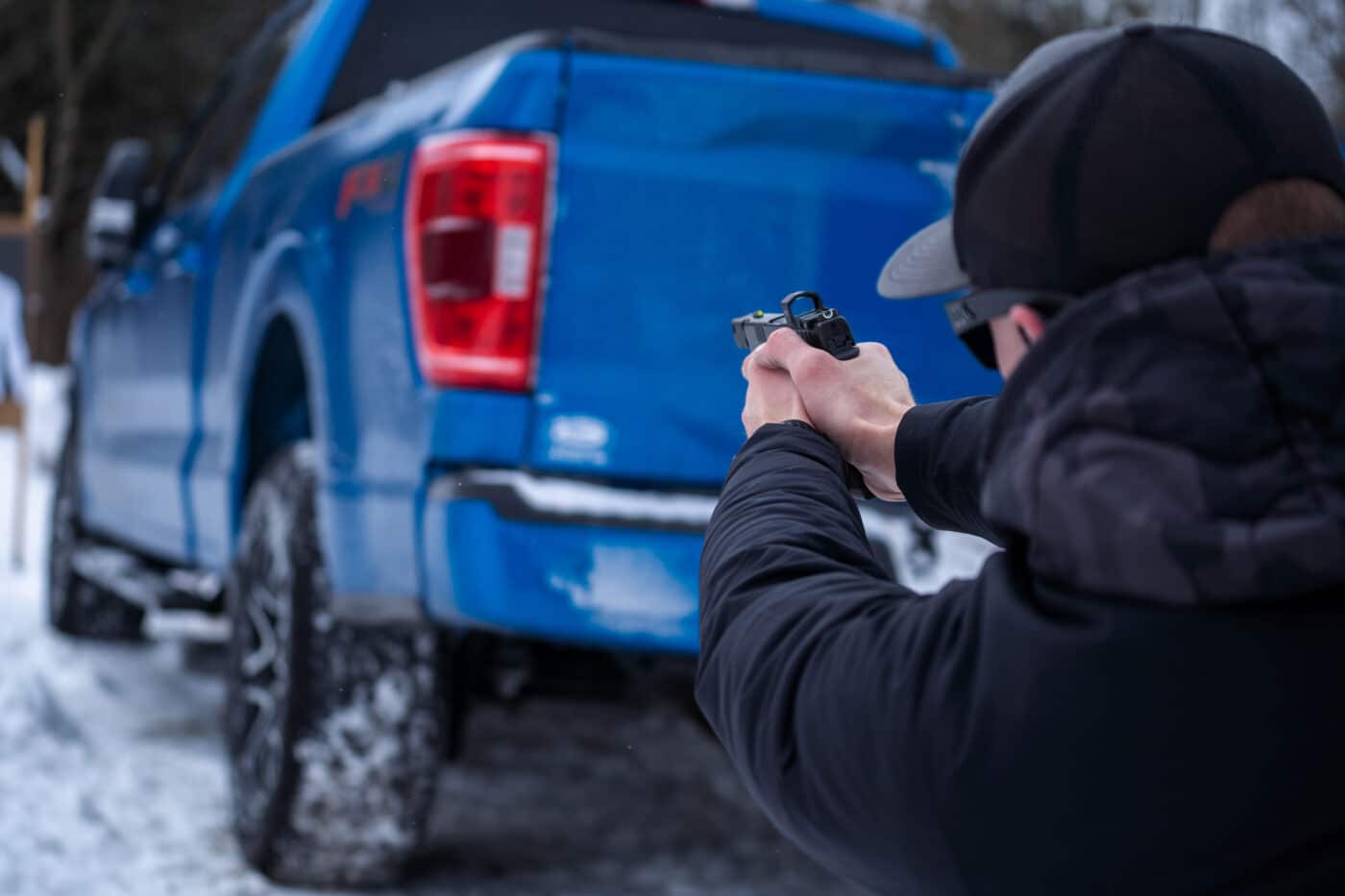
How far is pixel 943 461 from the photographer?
5.06 feet

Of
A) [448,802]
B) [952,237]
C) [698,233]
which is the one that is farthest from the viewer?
[448,802]

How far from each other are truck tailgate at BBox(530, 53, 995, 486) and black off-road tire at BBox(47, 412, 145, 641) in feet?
13.3

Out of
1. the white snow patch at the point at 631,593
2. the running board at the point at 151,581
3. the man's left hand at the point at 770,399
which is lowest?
the running board at the point at 151,581

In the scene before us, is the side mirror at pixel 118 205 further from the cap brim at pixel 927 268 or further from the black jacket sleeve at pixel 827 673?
the black jacket sleeve at pixel 827 673

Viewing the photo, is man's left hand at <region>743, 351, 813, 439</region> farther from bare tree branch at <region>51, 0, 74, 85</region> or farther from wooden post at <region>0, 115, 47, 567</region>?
bare tree branch at <region>51, 0, 74, 85</region>

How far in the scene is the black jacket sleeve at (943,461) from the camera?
154 cm

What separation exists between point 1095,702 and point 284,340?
3.12m

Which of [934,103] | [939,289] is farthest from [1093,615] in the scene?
[934,103]

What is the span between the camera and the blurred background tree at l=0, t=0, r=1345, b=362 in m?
24.0

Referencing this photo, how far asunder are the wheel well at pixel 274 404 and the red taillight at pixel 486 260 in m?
1.14

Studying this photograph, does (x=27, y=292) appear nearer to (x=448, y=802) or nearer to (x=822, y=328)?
(x=448, y=802)

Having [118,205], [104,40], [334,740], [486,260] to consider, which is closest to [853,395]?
[486,260]

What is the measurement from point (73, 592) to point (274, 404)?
269 centimetres

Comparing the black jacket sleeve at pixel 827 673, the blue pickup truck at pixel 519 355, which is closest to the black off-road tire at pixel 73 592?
the blue pickup truck at pixel 519 355
